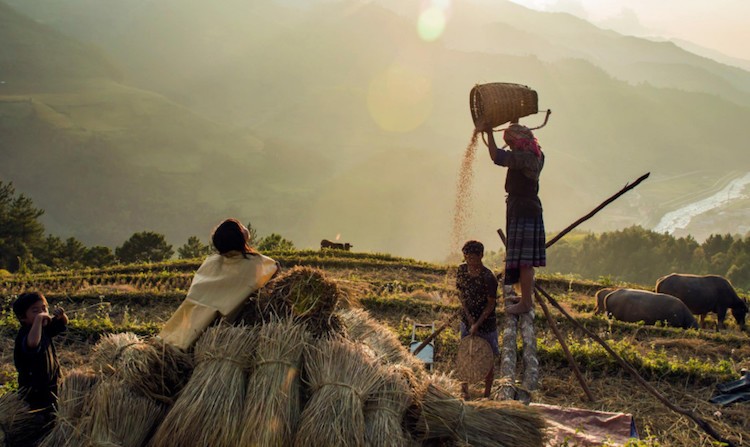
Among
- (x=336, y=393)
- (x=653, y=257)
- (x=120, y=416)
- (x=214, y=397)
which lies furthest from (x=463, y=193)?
(x=653, y=257)

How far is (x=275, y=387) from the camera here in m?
3.28

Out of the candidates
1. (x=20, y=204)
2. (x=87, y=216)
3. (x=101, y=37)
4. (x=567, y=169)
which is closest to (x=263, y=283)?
(x=20, y=204)

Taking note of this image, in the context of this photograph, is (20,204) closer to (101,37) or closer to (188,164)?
(188,164)

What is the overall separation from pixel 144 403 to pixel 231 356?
0.61 m

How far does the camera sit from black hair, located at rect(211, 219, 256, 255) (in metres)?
4.20

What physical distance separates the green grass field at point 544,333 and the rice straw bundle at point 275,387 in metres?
0.88

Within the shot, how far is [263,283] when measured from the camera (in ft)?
13.8

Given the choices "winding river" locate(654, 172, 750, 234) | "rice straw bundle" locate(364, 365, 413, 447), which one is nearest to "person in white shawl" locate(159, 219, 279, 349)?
"rice straw bundle" locate(364, 365, 413, 447)

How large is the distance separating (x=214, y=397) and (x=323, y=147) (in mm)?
143129

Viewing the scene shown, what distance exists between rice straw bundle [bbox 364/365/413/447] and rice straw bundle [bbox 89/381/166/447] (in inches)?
54.0

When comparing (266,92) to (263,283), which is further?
(266,92)

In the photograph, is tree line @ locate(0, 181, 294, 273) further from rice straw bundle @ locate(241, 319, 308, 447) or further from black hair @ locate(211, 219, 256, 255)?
rice straw bundle @ locate(241, 319, 308, 447)

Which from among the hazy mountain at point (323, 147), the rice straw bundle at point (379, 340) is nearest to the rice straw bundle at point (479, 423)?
the rice straw bundle at point (379, 340)

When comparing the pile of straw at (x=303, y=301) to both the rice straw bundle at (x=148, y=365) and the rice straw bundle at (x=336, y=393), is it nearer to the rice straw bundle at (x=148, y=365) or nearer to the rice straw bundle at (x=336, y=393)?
the rice straw bundle at (x=336, y=393)
